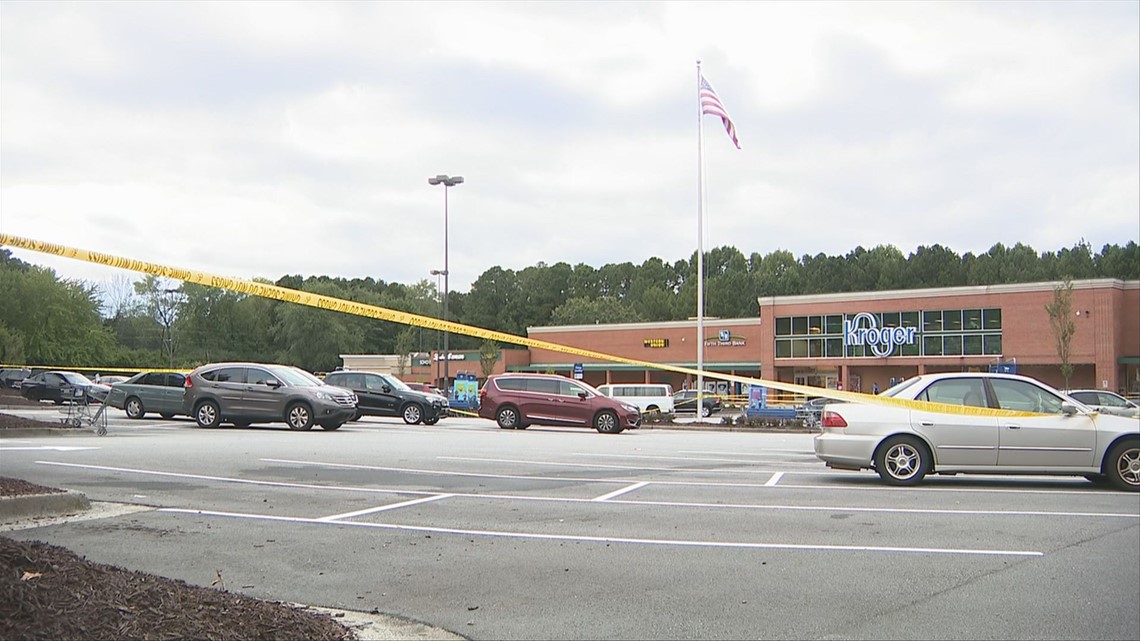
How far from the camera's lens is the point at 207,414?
23500mm

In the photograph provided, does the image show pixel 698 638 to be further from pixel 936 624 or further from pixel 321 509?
pixel 321 509

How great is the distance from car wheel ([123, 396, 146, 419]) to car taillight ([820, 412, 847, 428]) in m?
20.4

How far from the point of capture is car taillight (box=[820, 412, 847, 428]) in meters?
12.8

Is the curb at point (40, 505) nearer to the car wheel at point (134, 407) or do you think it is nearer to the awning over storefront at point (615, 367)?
the car wheel at point (134, 407)

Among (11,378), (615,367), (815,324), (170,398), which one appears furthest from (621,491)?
(615,367)

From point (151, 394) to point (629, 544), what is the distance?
21.7m

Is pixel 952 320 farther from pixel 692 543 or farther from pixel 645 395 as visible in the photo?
pixel 692 543

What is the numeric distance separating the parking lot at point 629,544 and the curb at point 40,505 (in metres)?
0.45

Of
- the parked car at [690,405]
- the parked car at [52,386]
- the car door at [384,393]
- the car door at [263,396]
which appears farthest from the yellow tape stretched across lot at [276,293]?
the parked car at [690,405]

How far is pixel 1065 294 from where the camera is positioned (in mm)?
52500

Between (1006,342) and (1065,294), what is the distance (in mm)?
6788

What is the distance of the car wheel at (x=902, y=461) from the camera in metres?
12.5

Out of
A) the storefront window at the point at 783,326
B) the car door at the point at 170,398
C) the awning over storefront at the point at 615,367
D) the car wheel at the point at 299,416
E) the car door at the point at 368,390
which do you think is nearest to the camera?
the car wheel at the point at 299,416

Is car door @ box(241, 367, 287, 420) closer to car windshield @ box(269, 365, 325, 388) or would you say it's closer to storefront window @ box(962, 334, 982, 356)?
car windshield @ box(269, 365, 325, 388)
